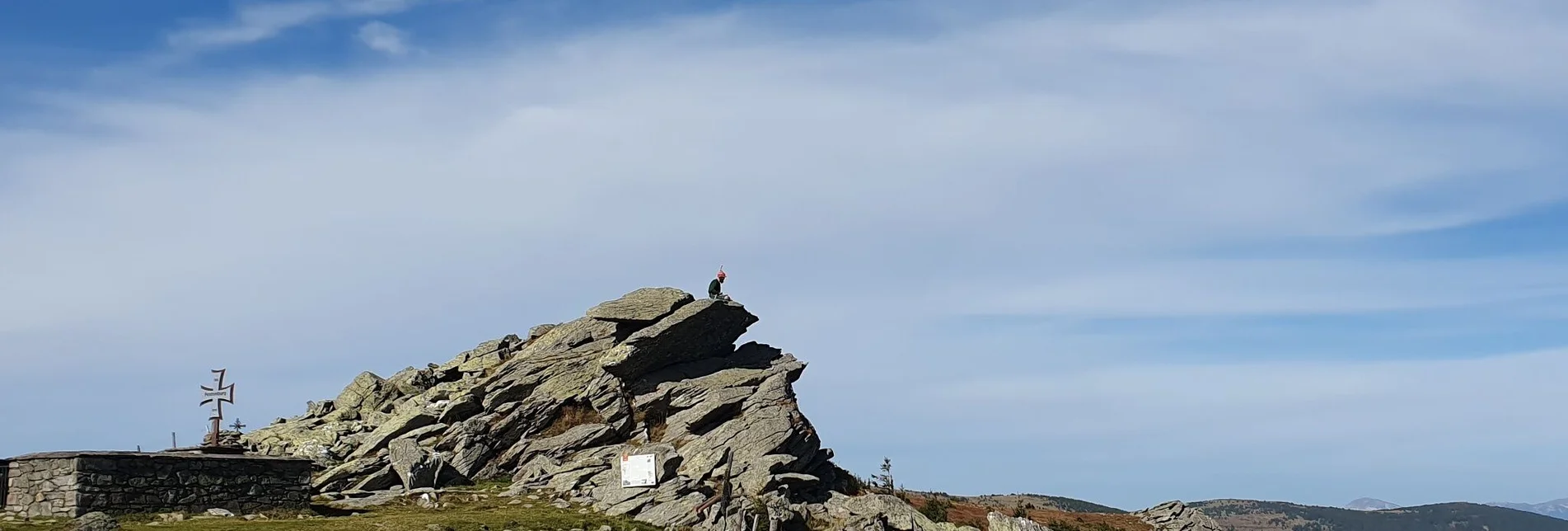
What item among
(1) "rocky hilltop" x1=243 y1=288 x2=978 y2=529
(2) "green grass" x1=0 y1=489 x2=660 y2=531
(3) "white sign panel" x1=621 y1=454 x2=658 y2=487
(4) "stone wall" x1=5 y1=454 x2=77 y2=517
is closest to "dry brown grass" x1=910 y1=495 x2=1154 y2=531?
(1) "rocky hilltop" x1=243 y1=288 x2=978 y2=529

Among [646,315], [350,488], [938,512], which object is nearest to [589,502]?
[350,488]

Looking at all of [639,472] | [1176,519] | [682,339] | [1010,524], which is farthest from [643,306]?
[1176,519]

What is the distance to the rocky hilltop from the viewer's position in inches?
1857

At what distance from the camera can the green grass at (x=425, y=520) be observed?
35.0m

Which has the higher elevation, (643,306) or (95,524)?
(643,306)

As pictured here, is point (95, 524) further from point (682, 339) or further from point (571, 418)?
point (682, 339)

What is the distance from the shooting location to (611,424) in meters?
52.0

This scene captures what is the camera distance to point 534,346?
58844 mm

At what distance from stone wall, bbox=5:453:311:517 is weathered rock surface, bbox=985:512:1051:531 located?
88.8 feet

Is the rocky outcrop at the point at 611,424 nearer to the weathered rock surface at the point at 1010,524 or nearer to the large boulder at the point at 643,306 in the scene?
the large boulder at the point at 643,306

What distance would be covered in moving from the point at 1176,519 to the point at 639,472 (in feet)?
102

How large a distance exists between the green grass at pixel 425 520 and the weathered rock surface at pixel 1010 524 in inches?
626

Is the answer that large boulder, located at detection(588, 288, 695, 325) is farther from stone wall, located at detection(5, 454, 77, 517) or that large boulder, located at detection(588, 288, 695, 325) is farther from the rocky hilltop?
stone wall, located at detection(5, 454, 77, 517)

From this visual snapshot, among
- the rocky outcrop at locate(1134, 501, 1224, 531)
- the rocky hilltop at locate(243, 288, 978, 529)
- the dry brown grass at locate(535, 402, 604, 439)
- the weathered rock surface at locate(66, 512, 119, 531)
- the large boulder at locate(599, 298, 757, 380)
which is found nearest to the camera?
the weathered rock surface at locate(66, 512, 119, 531)
